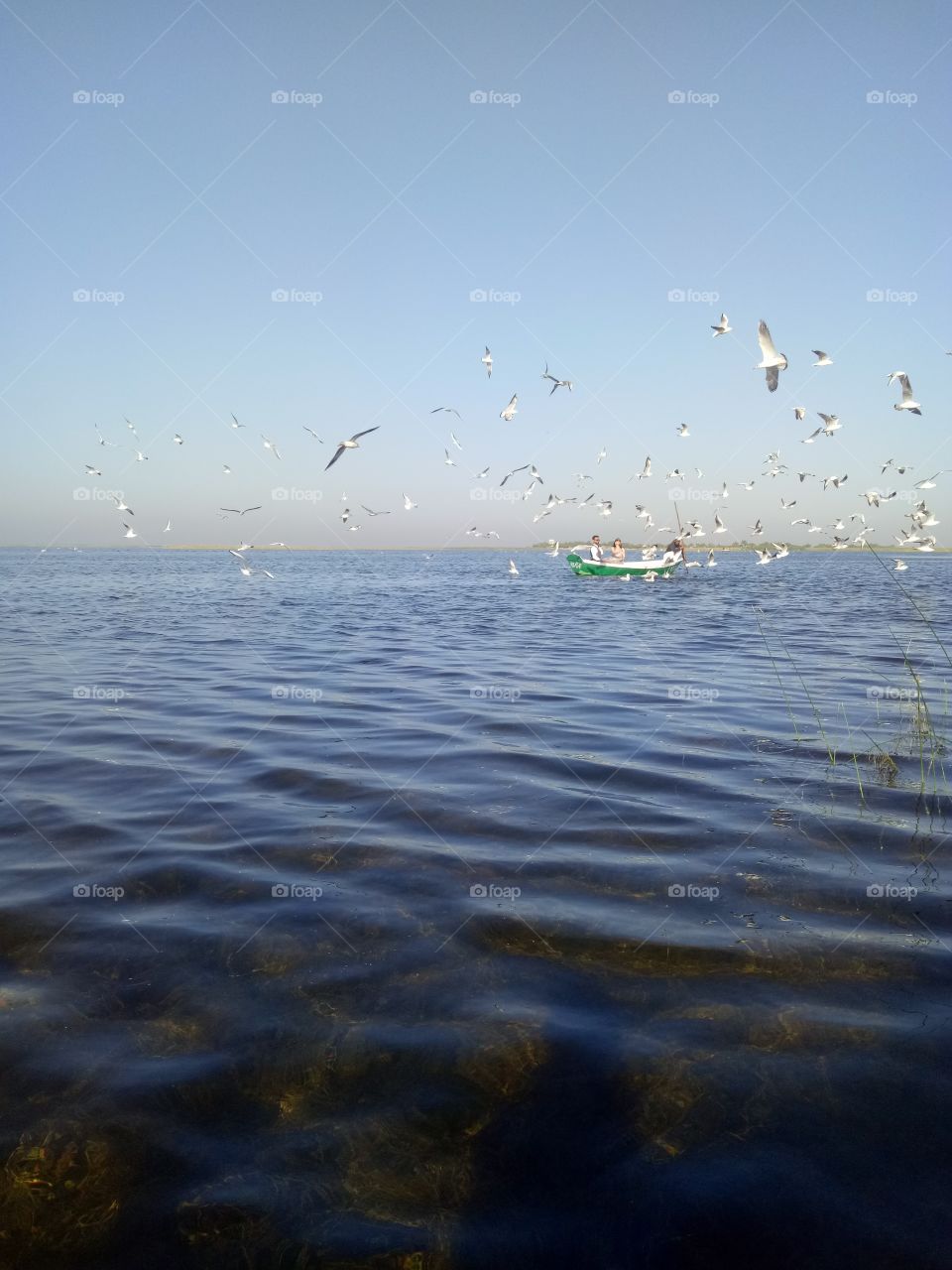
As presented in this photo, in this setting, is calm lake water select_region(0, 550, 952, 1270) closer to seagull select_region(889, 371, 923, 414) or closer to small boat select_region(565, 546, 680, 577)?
seagull select_region(889, 371, 923, 414)

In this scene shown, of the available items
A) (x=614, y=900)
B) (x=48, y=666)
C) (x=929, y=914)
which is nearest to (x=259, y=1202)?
(x=614, y=900)

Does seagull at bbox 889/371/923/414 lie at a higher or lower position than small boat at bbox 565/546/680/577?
higher

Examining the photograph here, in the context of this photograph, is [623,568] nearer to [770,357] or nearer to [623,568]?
[623,568]

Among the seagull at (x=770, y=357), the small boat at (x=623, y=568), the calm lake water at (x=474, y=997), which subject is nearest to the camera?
the calm lake water at (x=474, y=997)

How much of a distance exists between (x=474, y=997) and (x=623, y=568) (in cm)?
4888

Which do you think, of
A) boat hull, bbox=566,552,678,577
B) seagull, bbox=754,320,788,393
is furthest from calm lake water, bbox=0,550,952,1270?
boat hull, bbox=566,552,678,577

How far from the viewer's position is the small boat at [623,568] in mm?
51688

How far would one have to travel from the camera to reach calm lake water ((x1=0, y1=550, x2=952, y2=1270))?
10.7ft

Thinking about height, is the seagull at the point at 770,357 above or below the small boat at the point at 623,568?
above

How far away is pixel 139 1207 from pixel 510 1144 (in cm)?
150

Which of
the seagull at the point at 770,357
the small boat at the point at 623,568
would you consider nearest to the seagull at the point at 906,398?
the seagull at the point at 770,357

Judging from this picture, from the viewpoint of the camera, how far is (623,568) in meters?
52.3

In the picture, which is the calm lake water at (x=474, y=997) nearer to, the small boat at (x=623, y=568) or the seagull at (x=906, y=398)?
the seagull at (x=906, y=398)

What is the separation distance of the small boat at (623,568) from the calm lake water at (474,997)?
41243 mm
